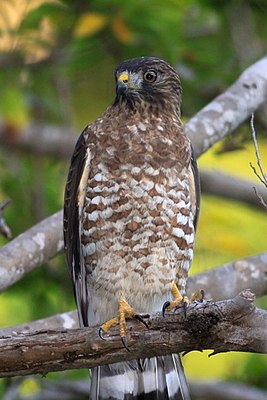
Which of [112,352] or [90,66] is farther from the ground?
[90,66]

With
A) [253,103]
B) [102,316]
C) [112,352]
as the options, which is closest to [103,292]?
[102,316]

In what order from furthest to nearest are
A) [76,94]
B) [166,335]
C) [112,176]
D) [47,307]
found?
1. [76,94]
2. [47,307]
3. [112,176]
4. [166,335]

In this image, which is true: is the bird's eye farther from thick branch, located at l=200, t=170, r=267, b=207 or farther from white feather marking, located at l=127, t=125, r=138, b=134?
thick branch, located at l=200, t=170, r=267, b=207

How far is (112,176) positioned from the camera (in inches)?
183

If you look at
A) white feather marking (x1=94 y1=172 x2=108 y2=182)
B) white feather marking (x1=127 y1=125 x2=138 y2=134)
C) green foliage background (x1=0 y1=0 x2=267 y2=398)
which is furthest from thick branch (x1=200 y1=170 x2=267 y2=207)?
white feather marking (x1=94 y1=172 x2=108 y2=182)

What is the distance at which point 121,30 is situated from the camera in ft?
19.3

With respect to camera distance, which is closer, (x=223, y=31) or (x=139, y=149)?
(x=139, y=149)

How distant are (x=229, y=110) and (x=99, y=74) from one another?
69.4 inches

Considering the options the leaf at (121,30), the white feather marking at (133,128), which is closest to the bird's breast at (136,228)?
the white feather marking at (133,128)

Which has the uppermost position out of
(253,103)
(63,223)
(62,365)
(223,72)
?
(223,72)

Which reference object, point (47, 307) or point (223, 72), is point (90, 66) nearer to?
point (223, 72)

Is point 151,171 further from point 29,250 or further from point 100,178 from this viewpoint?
point 29,250

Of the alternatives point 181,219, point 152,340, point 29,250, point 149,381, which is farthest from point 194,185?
point 152,340

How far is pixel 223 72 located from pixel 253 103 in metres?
0.81
